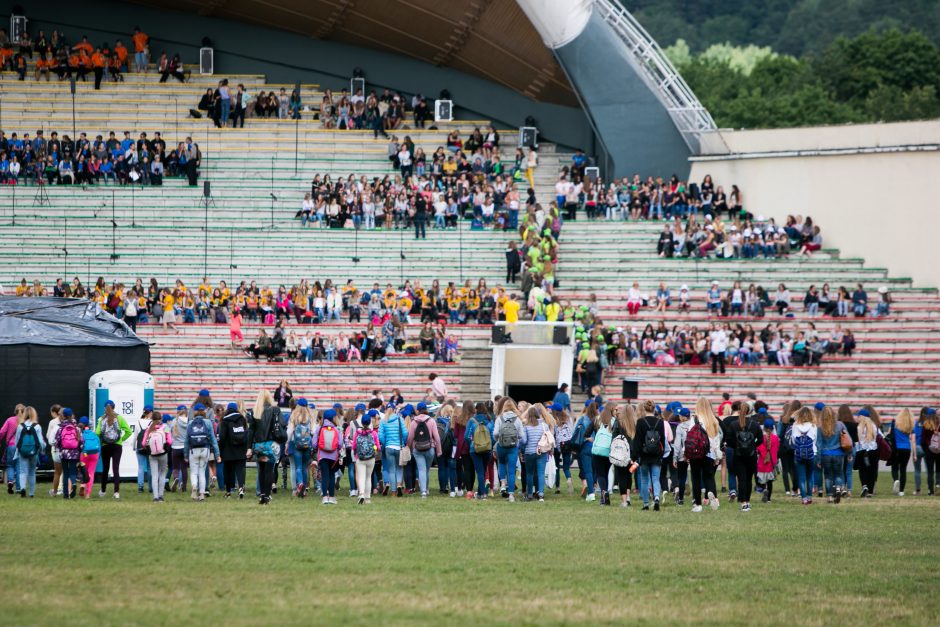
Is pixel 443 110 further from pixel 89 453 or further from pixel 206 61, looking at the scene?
pixel 89 453

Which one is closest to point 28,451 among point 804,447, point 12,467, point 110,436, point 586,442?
point 12,467

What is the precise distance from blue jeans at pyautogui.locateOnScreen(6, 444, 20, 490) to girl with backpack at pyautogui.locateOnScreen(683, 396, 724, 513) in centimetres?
1031

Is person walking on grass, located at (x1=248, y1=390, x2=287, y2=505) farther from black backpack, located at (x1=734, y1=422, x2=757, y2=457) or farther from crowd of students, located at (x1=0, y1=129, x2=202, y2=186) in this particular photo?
→ crowd of students, located at (x1=0, y1=129, x2=202, y2=186)

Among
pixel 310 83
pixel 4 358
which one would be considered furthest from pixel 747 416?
pixel 310 83

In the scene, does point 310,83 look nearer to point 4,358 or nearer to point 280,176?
point 280,176

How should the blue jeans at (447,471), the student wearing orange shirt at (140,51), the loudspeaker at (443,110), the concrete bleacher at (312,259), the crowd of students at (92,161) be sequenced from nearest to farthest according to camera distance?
the blue jeans at (447,471)
the concrete bleacher at (312,259)
the crowd of students at (92,161)
the loudspeaker at (443,110)
the student wearing orange shirt at (140,51)

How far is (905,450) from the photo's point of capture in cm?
2398

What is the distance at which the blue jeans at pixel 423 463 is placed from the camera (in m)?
22.5

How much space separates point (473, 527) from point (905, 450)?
958 centimetres

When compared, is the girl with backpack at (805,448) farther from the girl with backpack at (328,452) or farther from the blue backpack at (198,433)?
the blue backpack at (198,433)

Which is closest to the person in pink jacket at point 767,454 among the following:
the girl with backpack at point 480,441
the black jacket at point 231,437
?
the girl with backpack at point 480,441

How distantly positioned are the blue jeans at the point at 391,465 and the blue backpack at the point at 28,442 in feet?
17.5

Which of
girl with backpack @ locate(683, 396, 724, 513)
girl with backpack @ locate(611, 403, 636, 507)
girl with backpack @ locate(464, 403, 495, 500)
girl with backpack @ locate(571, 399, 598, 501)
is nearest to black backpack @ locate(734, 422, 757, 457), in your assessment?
girl with backpack @ locate(683, 396, 724, 513)

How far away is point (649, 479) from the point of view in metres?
20.6
